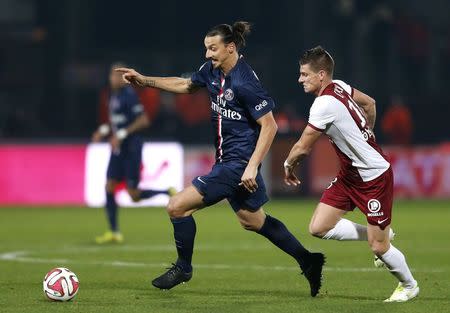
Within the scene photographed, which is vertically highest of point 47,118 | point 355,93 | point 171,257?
point 355,93

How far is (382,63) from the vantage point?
31.0 m

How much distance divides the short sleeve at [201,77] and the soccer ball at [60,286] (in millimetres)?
1922

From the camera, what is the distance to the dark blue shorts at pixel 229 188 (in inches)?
375

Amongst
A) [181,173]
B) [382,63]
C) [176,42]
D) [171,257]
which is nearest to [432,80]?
[382,63]

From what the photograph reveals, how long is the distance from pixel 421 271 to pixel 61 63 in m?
21.3

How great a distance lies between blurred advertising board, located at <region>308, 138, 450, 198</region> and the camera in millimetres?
23797

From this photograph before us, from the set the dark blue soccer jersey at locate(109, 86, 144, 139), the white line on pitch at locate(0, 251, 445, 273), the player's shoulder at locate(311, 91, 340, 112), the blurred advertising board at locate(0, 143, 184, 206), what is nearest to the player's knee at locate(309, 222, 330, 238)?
the player's shoulder at locate(311, 91, 340, 112)

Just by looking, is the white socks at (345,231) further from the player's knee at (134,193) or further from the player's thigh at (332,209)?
the player's knee at (134,193)

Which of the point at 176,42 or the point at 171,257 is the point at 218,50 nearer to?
the point at 171,257

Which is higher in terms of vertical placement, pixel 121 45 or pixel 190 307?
pixel 190 307

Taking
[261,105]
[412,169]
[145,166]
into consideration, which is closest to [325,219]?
[261,105]

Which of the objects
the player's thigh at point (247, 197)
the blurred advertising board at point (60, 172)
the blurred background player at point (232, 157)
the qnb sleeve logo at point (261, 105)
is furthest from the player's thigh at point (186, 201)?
the blurred advertising board at point (60, 172)

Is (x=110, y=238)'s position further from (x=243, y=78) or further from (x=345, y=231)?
(x=345, y=231)

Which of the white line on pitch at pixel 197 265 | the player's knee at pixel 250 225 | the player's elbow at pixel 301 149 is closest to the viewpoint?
the player's elbow at pixel 301 149
